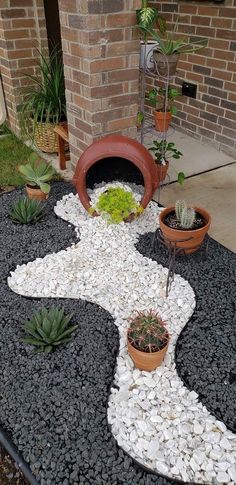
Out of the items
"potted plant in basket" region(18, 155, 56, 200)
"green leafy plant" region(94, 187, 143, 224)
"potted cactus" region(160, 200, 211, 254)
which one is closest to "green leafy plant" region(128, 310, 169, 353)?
"potted cactus" region(160, 200, 211, 254)

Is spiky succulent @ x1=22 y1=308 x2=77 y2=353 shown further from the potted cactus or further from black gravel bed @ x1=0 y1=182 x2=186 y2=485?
the potted cactus

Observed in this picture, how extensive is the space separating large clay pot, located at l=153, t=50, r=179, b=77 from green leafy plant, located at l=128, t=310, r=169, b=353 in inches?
71.6

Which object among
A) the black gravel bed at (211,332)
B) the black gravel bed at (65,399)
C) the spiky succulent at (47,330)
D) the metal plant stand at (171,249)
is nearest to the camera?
the black gravel bed at (65,399)

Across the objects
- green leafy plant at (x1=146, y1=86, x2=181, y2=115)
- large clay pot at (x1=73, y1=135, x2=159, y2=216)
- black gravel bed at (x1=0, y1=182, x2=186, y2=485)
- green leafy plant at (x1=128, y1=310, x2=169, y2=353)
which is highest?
green leafy plant at (x1=146, y1=86, x2=181, y2=115)

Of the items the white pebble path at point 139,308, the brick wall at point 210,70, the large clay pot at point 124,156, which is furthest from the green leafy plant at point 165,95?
the brick wall at point 210,70

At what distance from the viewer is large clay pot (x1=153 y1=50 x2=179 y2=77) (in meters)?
2.89

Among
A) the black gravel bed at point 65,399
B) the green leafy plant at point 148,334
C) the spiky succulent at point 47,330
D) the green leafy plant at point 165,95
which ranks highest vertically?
the green leafy plant at point 165,95

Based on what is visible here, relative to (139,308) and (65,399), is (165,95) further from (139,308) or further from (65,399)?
(65,399)

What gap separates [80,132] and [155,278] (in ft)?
4.73

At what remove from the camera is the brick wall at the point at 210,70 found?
3.87 meters

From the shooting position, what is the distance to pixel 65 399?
1.85 metres

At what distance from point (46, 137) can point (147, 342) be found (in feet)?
8.96

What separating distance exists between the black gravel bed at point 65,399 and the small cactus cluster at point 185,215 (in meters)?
0.75

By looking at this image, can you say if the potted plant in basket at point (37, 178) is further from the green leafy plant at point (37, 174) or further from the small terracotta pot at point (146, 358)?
the small terracotta pot at point (146, 358)
